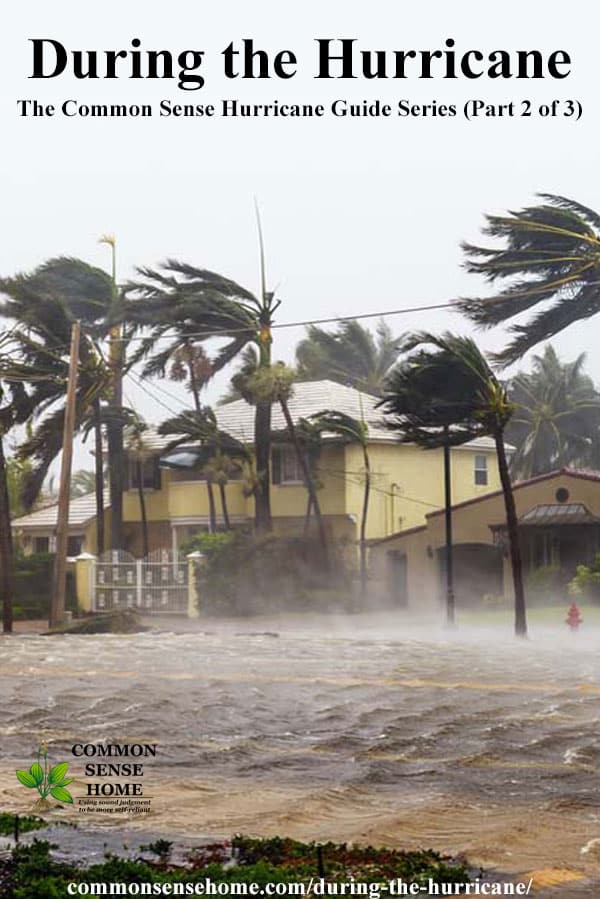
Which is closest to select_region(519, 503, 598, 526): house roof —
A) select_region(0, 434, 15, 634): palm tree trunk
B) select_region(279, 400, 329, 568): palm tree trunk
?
select_region(279, 400, 329, 568): palm tree trunk

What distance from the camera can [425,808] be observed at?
10.2 m

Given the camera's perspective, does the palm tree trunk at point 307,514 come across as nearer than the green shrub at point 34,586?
Yes

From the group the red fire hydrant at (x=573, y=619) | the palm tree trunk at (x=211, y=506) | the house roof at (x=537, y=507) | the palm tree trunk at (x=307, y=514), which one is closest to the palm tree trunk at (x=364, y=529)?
the house roof at (x=537, y=507)

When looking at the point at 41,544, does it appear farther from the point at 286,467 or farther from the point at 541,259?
the point at 541,259

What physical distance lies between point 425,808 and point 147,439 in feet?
93.2

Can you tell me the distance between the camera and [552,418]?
4216 cm

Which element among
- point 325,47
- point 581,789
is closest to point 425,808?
point 581,789

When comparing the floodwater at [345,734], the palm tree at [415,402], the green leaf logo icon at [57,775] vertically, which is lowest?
the floodwater at [345,734]

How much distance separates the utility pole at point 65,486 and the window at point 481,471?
10238 millimetres

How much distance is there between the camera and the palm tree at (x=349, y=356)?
124ft

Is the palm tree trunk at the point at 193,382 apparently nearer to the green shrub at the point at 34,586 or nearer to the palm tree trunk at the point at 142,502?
the palm tree trunk at the point at 142,502

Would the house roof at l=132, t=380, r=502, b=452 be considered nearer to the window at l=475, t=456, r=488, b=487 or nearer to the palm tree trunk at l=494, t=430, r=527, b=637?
the window at l=475, t=456, r=488, b=487

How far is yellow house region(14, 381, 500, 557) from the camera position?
110ft

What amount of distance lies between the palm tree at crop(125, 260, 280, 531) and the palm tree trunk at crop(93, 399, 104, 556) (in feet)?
7.27
